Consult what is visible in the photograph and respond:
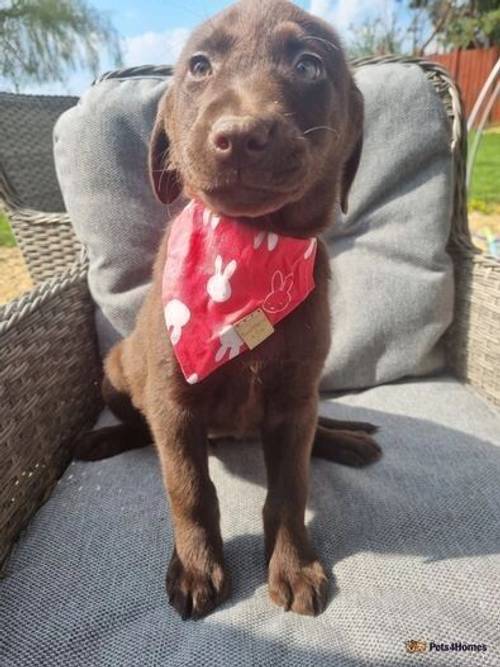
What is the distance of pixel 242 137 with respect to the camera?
3.62 feet

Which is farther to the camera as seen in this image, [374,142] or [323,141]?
[374,142]

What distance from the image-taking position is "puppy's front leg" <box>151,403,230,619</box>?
55.9 inches

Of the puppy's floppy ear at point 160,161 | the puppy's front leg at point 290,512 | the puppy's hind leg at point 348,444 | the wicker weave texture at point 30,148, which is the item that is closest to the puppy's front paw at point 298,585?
the puppy's front leg at point 290,512

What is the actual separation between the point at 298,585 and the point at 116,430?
3.31 ft

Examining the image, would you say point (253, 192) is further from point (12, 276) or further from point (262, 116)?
point (12, 276)

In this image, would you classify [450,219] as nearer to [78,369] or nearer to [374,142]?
[374,142]

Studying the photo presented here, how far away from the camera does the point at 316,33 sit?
4.79ft

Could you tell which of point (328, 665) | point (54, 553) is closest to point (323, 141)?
point (328, 665)

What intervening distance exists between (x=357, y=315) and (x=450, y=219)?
0.59 m

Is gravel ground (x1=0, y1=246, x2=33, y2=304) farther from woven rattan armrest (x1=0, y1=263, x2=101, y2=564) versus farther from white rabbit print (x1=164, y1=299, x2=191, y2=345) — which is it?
white rabbit print (x1=164, y1=299, x2=191, y2=345)

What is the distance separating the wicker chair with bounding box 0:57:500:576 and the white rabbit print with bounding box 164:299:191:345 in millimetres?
549

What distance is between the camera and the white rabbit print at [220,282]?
153cm

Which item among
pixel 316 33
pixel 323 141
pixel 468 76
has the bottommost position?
pixel 468 76

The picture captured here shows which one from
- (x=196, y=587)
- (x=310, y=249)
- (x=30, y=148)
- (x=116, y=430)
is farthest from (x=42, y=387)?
(x=30, y=148)
